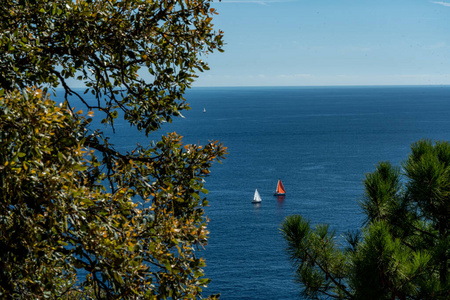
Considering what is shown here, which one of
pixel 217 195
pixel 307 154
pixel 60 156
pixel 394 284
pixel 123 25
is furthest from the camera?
pixel 307 154

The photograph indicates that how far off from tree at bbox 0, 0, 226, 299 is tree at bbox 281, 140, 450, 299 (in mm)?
5237

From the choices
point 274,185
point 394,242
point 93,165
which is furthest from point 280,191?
point 93,165

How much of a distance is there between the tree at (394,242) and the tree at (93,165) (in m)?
5.24

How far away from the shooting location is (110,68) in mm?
8367

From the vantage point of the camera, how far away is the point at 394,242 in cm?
1091

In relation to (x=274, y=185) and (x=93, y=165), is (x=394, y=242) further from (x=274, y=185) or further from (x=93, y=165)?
(x=274, y=185)

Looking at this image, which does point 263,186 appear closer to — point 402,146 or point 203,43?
point 402,146

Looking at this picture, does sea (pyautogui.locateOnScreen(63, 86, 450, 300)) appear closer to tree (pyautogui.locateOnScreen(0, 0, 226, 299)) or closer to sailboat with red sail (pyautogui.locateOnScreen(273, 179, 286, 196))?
sailboat with red sail (pyautogui.locateOnScreen(273, 179, 286, 196))

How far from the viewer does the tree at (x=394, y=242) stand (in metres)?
10.8

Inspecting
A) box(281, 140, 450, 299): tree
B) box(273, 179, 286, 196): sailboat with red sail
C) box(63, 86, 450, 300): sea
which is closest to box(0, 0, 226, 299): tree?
box(281, 140, 450, 299): tree

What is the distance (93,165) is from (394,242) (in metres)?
7.10

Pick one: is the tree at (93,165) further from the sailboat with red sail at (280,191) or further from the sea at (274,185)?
the sailboat with red sail at (280,191)

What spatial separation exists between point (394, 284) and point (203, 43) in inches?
264

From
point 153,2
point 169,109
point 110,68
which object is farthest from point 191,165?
point 153,2
